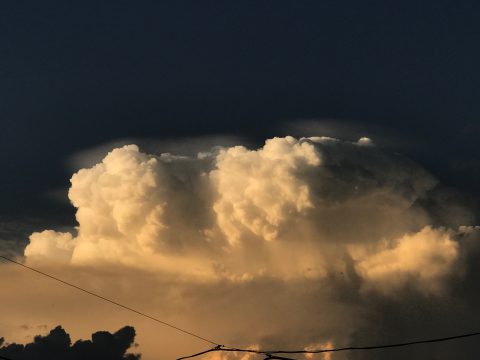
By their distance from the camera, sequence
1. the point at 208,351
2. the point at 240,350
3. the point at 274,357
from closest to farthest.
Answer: the point at 274,357 < the point at 240,350 < the point at 208,351

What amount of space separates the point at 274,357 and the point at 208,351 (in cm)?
862

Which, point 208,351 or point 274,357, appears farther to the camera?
point 208,351

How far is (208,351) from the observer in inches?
1268

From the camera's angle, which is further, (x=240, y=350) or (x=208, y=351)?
(x=208, y=351)

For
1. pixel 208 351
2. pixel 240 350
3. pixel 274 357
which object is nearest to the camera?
pixel 274 357

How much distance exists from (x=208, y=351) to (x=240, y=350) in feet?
16.4

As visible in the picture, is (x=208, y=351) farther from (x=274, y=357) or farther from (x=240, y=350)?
(x=274, y=357)

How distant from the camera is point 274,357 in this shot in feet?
88.8

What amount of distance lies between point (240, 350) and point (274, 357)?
3.70m

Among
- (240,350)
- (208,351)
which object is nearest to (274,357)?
(240,350)

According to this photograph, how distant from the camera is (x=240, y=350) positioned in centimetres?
2909
